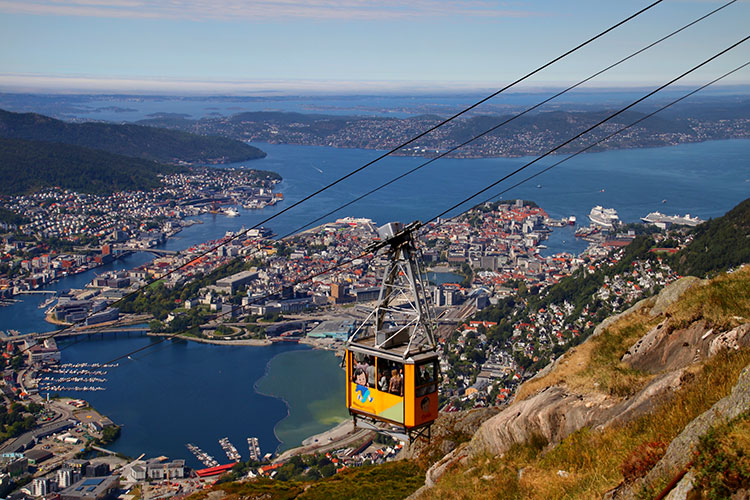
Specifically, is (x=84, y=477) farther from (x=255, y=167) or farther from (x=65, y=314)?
(x=255, y=167)

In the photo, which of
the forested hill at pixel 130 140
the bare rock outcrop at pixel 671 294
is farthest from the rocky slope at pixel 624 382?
the forested hill at pixel 130 140

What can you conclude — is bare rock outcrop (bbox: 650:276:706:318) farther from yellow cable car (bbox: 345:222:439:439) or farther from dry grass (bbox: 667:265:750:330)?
yellow cable car (bbox: 345:222:439:439)

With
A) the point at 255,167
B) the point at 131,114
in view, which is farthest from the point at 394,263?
the point at 131,114

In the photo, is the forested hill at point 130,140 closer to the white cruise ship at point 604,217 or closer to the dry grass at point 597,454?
the white cruise ship at point 604,217

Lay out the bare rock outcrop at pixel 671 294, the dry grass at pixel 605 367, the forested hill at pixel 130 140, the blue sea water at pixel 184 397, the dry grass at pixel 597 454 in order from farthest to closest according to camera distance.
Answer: the forested hill at pixel 130 140, the blue sea water at pixel 184 397, the bare rock outcrop at pixel 671 294, the dry grass at pixel 605 367, the dry grass at pixel 597 454

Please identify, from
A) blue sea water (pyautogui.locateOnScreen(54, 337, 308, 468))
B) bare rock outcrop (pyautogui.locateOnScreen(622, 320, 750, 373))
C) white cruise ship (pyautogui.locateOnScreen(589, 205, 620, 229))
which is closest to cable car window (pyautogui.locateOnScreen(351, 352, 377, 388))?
bare rock outcrop (pyautogui.locateOnScreen(622, 320, 750, 373))

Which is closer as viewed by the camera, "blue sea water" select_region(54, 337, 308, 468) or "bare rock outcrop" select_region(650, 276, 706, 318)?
"bare rock outcrop" select_region(650, 276, 706, 318)

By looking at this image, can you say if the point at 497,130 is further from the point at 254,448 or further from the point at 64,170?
the point at 254,448
